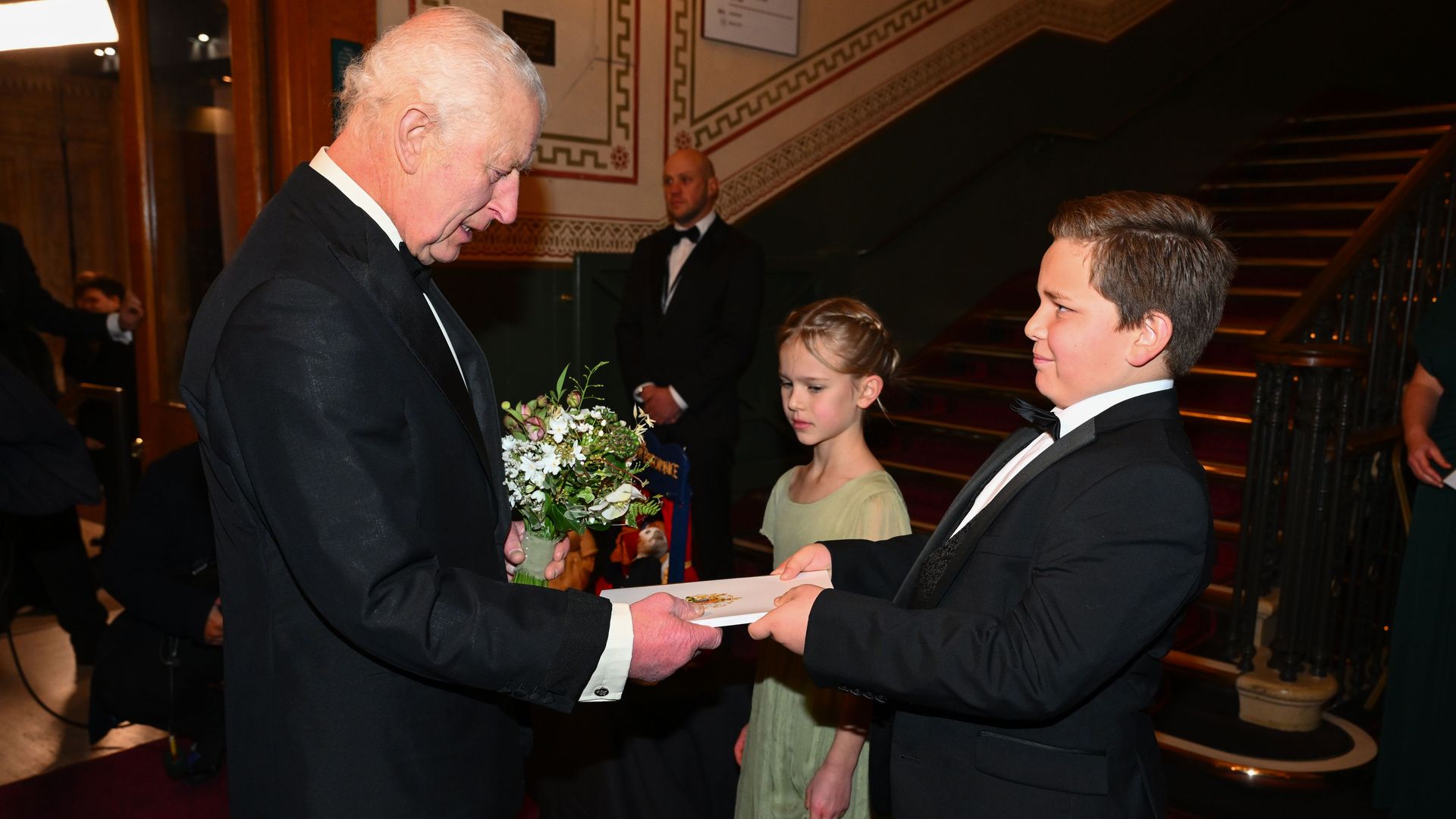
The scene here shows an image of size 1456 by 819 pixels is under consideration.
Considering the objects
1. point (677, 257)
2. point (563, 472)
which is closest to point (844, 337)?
point (563, 472)

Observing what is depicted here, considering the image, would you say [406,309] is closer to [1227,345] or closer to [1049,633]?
[1049,633]

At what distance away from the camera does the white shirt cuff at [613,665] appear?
143 cm

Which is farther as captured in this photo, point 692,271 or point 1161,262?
point 692,271

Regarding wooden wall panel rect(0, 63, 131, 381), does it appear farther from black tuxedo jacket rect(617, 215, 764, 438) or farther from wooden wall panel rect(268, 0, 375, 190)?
black tuxedo jacket rect(617, 215, 764, 438)

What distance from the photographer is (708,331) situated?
465 centimetres

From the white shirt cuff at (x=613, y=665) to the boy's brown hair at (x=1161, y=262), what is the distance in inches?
32.4

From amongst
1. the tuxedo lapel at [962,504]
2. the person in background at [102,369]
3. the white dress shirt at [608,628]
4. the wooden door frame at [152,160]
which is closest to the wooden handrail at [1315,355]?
the tuxedo lapel at [962,504]

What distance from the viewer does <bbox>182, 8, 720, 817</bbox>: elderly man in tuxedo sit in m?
1.28

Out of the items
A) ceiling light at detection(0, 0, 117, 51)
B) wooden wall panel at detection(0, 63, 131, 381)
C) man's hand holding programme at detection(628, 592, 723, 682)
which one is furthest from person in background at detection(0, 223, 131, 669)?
wooden wall panel at detection(0, 63, 131, 381)

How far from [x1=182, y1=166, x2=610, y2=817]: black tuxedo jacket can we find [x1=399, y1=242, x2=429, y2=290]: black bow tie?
0.24 ft

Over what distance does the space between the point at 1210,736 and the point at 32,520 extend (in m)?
4.48

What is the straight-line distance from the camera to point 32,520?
13.5ft

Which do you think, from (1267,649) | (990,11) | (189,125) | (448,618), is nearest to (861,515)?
(448,618)

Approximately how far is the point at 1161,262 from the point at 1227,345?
14.1ft
